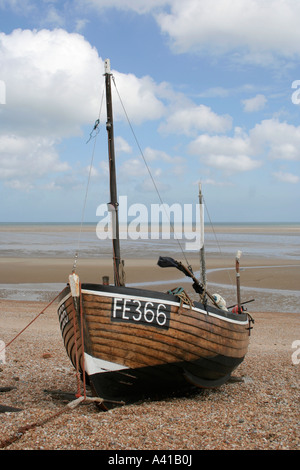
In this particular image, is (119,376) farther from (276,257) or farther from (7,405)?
(276,257)

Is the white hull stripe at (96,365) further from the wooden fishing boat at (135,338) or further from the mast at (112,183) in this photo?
the mast at (112,183)

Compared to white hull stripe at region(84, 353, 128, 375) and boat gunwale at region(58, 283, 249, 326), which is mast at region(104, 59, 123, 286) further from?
white hull stripe at region(84, 353, 128, 375)

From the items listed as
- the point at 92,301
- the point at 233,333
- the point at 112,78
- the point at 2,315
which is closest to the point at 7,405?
the point at 92,301

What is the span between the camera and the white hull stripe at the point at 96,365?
714cm

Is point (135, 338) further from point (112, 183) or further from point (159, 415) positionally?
point (112, 183)

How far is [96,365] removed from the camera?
7.15 metres

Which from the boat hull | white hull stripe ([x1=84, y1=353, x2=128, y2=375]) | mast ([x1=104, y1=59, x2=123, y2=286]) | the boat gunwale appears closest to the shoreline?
the boat hull

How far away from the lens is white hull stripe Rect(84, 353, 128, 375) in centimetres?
714

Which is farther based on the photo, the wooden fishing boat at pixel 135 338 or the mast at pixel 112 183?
the mast at pixel 112 183

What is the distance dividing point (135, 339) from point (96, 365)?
0.75 metres

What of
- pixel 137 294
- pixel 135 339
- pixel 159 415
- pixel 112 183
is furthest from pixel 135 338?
pixel 112 183

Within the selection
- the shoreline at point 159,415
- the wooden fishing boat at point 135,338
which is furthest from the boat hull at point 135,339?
the shoreline at point 159,415

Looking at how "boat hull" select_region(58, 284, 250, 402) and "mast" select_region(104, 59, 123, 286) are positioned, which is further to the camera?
"mast" select_region(104, 59, 123, 286)
